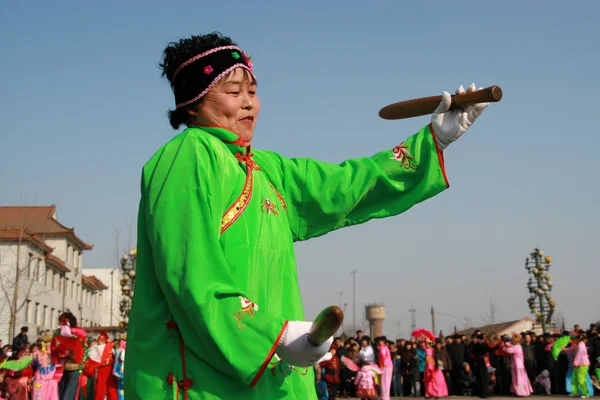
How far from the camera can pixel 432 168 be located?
3238 mm

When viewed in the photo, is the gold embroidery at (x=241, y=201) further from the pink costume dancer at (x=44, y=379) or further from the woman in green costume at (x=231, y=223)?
the pink costume dancer at (x=44, y=379)

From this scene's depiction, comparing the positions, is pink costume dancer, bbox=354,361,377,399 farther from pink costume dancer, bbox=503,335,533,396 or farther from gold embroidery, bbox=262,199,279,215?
gold embroidery, bbox=262,199,279,215

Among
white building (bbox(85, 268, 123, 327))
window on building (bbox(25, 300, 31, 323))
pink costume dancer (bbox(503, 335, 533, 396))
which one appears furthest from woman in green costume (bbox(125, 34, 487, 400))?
white building (bbox(85, 268, 123, 327))

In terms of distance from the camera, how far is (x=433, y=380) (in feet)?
58.2

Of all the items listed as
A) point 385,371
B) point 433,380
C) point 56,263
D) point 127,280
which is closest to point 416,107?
point 385,371

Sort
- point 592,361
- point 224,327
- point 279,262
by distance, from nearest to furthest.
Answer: point 224,327 < point 279,262 < point 592,361

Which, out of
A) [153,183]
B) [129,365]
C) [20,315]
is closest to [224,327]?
[129,365]

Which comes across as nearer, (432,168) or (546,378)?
(432,168)

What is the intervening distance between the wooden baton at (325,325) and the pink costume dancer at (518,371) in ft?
56.2

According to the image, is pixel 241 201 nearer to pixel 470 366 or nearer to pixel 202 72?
pixel 202 72

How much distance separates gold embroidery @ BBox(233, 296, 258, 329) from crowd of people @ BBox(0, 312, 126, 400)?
35.6 ft

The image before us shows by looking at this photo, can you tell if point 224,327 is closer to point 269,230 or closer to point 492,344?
point 269,230

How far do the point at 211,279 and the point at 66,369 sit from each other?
11.4m

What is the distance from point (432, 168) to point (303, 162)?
1.95 feet
